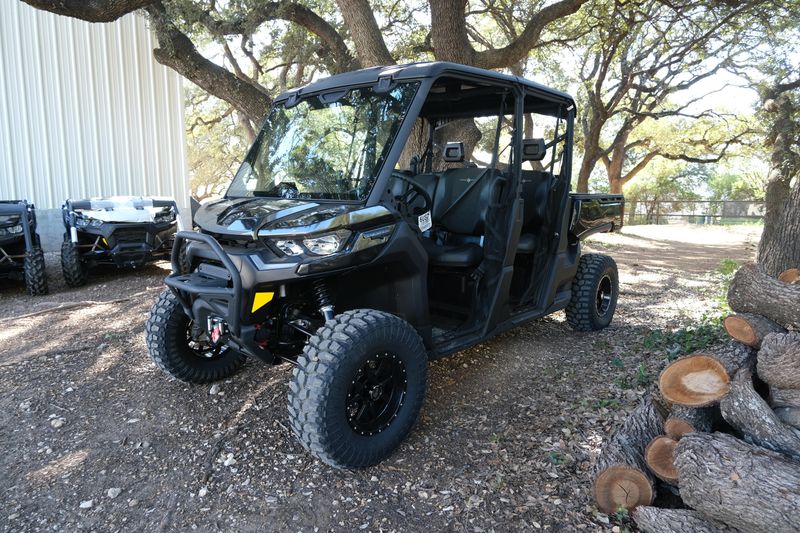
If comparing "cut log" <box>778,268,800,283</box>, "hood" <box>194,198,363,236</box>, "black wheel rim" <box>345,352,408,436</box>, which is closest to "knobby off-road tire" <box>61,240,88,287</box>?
"hood" <box>194,198,363,236</box>

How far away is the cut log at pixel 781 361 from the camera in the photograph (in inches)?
102

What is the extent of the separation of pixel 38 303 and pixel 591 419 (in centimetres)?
673

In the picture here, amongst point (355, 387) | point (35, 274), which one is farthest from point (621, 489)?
point (35, 274)

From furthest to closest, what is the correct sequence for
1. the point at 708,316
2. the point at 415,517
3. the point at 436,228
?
the point at 708,316, the point at 436,228, the point at 415,517

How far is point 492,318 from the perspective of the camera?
13.0 feet

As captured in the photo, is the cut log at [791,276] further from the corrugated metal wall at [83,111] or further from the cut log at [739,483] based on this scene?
the corrugated metal wall at [83,111]

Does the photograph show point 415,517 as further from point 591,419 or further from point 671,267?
point 671,267

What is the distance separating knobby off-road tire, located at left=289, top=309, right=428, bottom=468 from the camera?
2.72 meters

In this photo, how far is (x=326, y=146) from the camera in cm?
350

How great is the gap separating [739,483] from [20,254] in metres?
8.37

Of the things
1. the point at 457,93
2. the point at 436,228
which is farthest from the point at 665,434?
the point at 457,93

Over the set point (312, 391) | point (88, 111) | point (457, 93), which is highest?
point (88, 111)

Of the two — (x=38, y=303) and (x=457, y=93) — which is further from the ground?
(x=457, y=93)

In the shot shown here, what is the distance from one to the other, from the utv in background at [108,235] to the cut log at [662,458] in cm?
679
